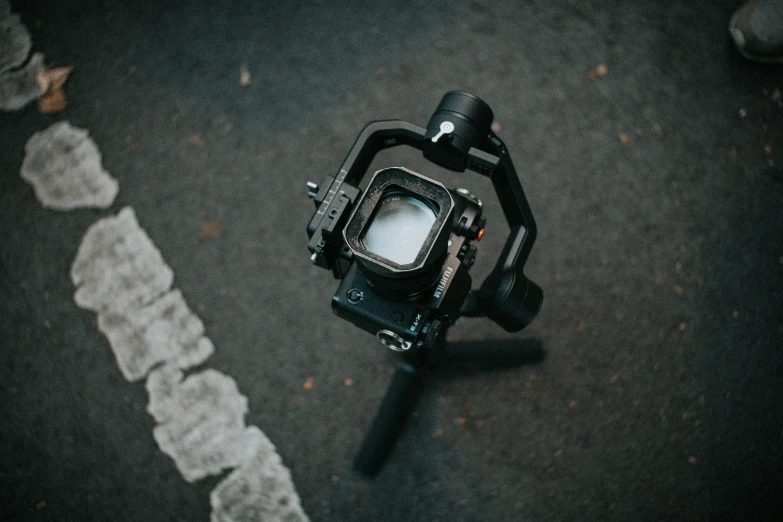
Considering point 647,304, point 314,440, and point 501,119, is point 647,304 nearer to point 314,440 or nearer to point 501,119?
point 501,119

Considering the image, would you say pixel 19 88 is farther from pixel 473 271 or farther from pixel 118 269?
pixel 473 271

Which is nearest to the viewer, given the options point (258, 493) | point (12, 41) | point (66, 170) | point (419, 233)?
point (419, 233)

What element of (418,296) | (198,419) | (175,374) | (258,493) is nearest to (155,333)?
(175,374)

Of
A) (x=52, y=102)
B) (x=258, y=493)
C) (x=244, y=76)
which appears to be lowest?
(x=258, y=493)

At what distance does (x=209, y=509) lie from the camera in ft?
4.83

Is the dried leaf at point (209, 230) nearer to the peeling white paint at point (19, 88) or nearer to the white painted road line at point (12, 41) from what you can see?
the peeling white paint at point (19, 88)

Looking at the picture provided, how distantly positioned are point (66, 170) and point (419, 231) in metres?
1.30

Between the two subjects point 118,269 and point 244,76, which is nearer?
point 118,269

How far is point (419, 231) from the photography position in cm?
89

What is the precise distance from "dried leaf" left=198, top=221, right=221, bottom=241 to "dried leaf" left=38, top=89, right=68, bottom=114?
59cm

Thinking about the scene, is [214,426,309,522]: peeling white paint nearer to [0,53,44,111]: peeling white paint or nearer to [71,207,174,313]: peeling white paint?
[71,207,174,313]: peeling white paint

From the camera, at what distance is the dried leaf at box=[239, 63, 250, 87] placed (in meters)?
1.77

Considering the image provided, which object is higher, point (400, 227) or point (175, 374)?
point (400, 227)

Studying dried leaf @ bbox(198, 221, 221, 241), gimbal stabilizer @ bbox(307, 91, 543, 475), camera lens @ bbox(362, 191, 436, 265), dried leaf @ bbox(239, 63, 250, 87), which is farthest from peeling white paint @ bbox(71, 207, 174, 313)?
camera lens @ bbox(362, 191, 436, 265)
